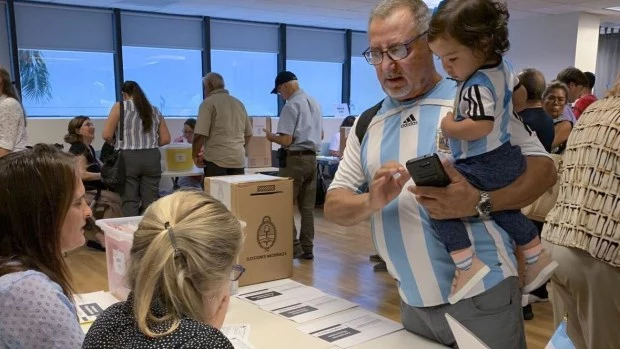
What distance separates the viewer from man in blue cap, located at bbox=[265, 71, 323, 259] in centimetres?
465

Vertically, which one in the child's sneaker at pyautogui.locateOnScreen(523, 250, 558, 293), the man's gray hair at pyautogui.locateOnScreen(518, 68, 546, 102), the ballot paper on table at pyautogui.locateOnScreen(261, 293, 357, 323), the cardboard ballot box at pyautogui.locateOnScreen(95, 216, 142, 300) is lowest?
the ballot paper on table at pyautogui.locateOnScreen(261, 293, 357, 323)

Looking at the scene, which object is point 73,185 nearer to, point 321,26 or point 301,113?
point 301,113

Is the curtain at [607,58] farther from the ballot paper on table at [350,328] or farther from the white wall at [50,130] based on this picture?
the ballot paper on table at [350,328]

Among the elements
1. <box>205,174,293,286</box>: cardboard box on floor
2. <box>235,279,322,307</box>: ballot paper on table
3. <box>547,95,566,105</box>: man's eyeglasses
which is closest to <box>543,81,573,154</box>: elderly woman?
<box>547,95,566,105</box>: man's eyeglasses

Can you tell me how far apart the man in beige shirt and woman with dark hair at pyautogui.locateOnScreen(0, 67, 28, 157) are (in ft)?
4.45

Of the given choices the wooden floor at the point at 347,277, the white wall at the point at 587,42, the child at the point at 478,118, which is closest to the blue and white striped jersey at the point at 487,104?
the child at the point at 478,118

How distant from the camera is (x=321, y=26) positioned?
353 inches

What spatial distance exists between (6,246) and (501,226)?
1.20 m

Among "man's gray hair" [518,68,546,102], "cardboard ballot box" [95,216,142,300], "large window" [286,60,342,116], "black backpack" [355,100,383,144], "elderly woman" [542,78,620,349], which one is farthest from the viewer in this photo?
"large window" [286,60,342,116]

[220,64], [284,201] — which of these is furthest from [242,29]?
[284,201]

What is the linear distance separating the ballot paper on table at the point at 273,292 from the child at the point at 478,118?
740 millimetres

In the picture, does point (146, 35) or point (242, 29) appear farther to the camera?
point (242, 29)

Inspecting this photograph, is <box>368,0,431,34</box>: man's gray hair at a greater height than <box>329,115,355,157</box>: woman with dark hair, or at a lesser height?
greater

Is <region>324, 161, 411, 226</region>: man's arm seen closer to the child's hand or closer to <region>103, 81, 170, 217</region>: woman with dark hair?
the child's hand
